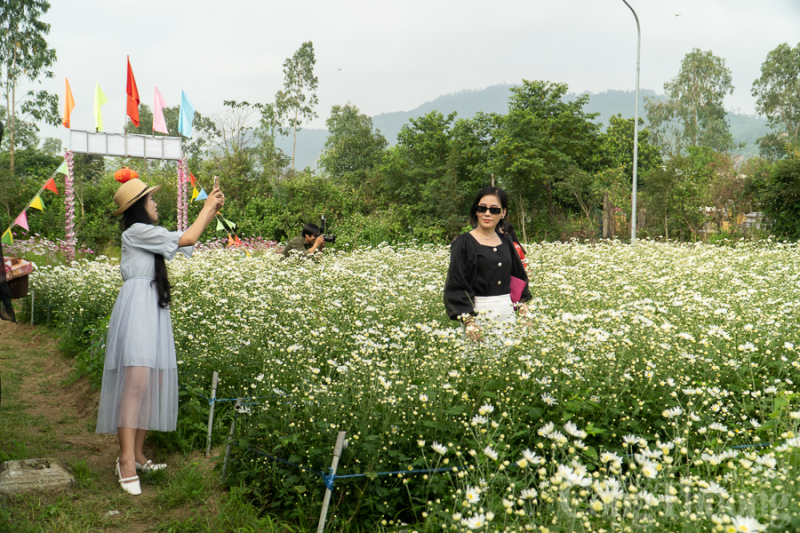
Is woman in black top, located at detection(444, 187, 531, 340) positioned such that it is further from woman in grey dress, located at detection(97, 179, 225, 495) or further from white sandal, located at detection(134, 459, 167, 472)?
white sandal, located at detection(134, 459, 167, 472)

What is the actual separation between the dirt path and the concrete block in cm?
6

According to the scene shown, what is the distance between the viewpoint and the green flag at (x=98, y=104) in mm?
15846

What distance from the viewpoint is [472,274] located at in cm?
380

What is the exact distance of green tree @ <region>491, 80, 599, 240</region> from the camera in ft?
74.3

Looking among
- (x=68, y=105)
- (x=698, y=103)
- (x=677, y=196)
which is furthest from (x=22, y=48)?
(x=698, y=103)

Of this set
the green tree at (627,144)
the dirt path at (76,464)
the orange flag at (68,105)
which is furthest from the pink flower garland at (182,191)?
the green tree at (627,144)

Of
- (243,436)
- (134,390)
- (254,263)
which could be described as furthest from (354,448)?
(254,263)

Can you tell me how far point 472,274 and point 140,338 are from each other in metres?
2.14

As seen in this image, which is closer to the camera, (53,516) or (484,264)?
(53,516)

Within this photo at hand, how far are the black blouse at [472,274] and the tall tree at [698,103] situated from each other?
48.7m

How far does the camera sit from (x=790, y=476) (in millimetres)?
1891

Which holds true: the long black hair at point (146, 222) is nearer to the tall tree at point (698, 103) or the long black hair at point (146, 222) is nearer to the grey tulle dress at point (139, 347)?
the grey tulle dress at point (139, 347)

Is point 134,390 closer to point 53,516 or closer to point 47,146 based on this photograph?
point 53,516

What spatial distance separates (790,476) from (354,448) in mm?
1752
